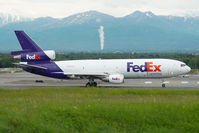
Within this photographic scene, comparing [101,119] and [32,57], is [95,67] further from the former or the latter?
[101,119]

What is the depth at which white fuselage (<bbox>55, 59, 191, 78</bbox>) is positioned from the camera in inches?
1641

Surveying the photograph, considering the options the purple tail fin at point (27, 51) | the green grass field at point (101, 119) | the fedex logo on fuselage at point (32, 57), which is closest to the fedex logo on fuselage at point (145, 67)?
the purple tail fin at point (27, 51)

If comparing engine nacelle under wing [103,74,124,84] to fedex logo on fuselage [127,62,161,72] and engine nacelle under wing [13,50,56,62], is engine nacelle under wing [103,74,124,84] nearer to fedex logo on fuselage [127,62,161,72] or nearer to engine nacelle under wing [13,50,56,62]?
fedex logo on fuselage [127,62,161,72]

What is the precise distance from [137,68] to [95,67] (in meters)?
5.56

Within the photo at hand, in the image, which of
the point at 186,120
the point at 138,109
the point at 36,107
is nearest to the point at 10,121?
the point at 36,107

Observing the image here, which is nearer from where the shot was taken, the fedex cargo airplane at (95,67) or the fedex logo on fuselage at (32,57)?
the fedex cargo airplane at (95,67)

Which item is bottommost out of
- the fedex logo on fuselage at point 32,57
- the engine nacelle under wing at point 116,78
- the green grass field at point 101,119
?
the green grass field at point 101,119

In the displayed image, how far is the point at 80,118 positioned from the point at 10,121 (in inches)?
122

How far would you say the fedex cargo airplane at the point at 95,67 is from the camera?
41750 millimetres

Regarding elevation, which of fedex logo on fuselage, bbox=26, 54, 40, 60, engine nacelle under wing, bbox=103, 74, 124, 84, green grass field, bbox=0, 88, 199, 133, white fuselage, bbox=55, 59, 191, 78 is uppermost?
fedex logo on fuselage, bbox=26, 54, 40, 60

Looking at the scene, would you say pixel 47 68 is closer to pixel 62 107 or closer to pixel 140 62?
pixel 140 62

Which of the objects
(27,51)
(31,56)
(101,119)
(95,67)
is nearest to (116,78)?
(95,67)

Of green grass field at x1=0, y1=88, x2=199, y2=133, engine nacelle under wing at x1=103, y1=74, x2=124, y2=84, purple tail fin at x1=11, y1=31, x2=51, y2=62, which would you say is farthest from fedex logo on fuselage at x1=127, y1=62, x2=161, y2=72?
green grass field at x1=0, y1=88, x2=199, y2=133

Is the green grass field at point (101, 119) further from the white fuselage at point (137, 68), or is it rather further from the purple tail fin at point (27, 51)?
the purple tail fin at point (27, 51)
